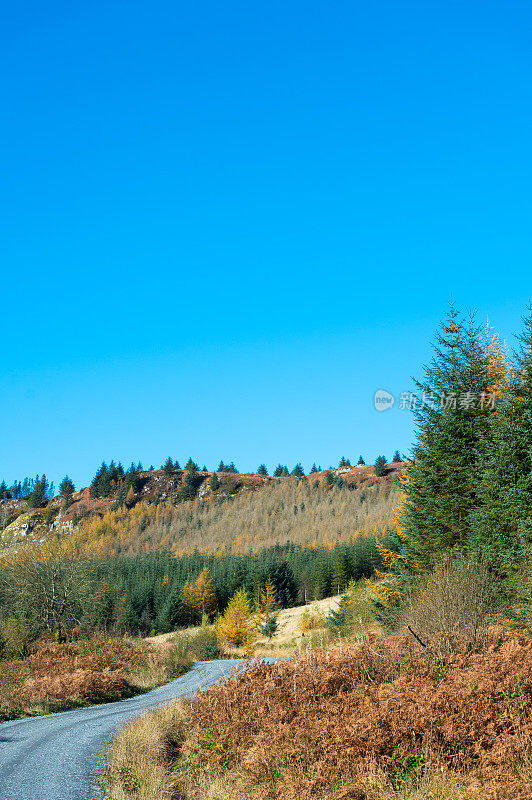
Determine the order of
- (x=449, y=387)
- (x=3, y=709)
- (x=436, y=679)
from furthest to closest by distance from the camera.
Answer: (x=449, y=387), (x=3, y=709), (x=436, y=679)

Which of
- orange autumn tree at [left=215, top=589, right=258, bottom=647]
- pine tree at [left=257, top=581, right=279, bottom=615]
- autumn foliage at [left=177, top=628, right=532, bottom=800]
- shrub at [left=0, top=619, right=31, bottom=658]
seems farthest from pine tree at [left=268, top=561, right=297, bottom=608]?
autumn foliage at [left=177, top=628, right=532, bottom=800]

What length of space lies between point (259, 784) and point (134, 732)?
4.40 metres

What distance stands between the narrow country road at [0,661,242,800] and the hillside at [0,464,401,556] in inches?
4272

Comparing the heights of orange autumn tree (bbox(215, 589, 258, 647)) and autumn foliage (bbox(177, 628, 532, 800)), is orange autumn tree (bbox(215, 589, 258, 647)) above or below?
below

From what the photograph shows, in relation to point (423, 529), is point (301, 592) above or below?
below

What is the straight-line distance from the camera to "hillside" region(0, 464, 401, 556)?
142 m

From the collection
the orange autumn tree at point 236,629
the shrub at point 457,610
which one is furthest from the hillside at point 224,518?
the shrub at point 457,610

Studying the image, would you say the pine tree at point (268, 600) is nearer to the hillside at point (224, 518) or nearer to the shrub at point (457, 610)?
the hillside at point (224, 518)

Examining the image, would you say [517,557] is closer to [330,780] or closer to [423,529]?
[423,529]

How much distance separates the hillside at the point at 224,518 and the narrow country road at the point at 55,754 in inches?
4272

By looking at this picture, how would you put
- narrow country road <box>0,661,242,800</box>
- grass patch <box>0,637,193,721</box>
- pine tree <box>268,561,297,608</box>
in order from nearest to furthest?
1. narrow country road <box>0,661,242,800</box>
2. grass patch <box>0,637,193,721</box>
3. pine tree <box>268,561,297,608</box>

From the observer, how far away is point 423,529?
21.0m

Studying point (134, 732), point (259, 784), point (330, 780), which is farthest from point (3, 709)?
point (330, 780)

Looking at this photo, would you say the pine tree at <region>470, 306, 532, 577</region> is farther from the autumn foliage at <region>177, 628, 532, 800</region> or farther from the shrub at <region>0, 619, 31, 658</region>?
the shrub at <region>0, 619, 31, 658</region>
